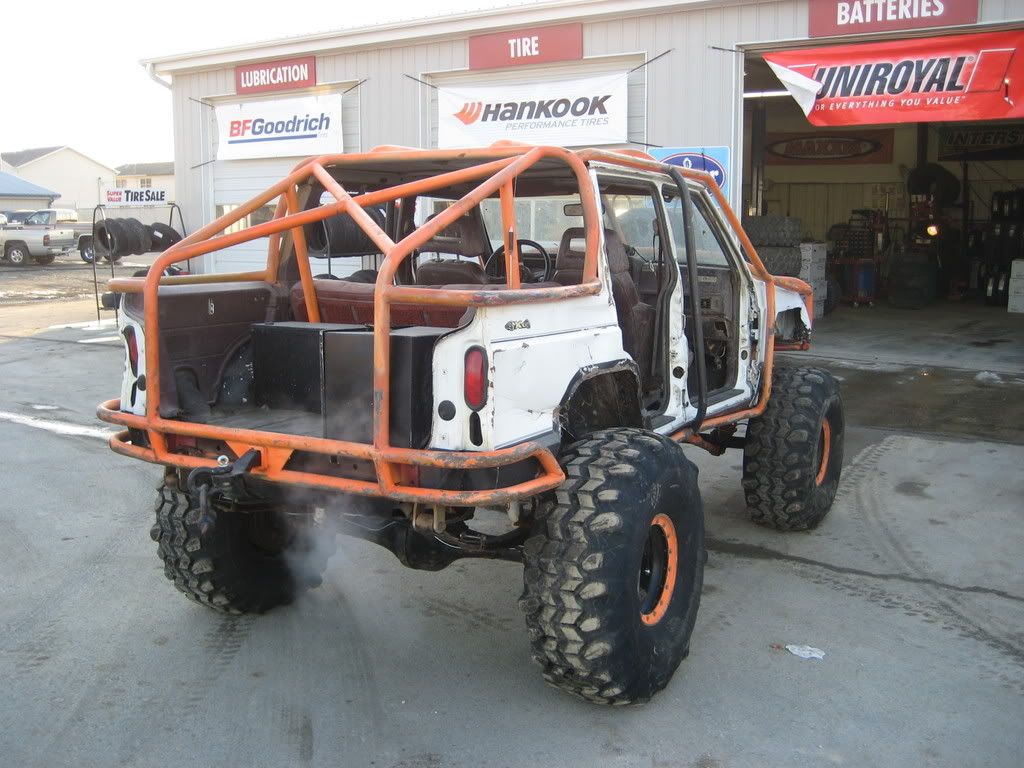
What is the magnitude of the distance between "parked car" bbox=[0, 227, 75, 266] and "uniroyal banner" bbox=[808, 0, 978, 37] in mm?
26868

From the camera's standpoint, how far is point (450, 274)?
497cm

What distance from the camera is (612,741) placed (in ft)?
11.8

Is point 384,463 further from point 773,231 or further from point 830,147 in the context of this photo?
point 830,147

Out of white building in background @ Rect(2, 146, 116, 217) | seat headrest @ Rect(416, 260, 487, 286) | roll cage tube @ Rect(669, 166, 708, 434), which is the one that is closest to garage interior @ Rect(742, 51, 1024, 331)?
roll cage tube @ Rect(669, 166, 708, 434)

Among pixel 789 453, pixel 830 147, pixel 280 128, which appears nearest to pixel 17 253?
pixel 280 128

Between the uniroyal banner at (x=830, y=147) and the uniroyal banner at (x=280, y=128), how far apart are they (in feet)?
44.3

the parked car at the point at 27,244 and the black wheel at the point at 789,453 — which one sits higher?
the parked car at the point at 27,244

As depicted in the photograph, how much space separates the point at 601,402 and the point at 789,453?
1945 millimetres

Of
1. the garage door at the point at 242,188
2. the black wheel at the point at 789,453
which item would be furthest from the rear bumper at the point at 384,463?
the garage door at the point at 242,188

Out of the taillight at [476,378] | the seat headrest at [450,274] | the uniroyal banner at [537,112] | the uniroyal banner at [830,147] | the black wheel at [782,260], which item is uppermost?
the uniroyal banner at [830,147]

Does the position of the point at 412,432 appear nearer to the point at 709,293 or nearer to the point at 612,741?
the point at 612,741

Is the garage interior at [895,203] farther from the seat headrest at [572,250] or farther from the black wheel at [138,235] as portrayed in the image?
the seat headrest at [572,250]

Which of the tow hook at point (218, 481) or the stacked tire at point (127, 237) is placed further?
the stacked tire at point (127, 237)

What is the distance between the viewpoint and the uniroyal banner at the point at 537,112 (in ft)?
40.5
